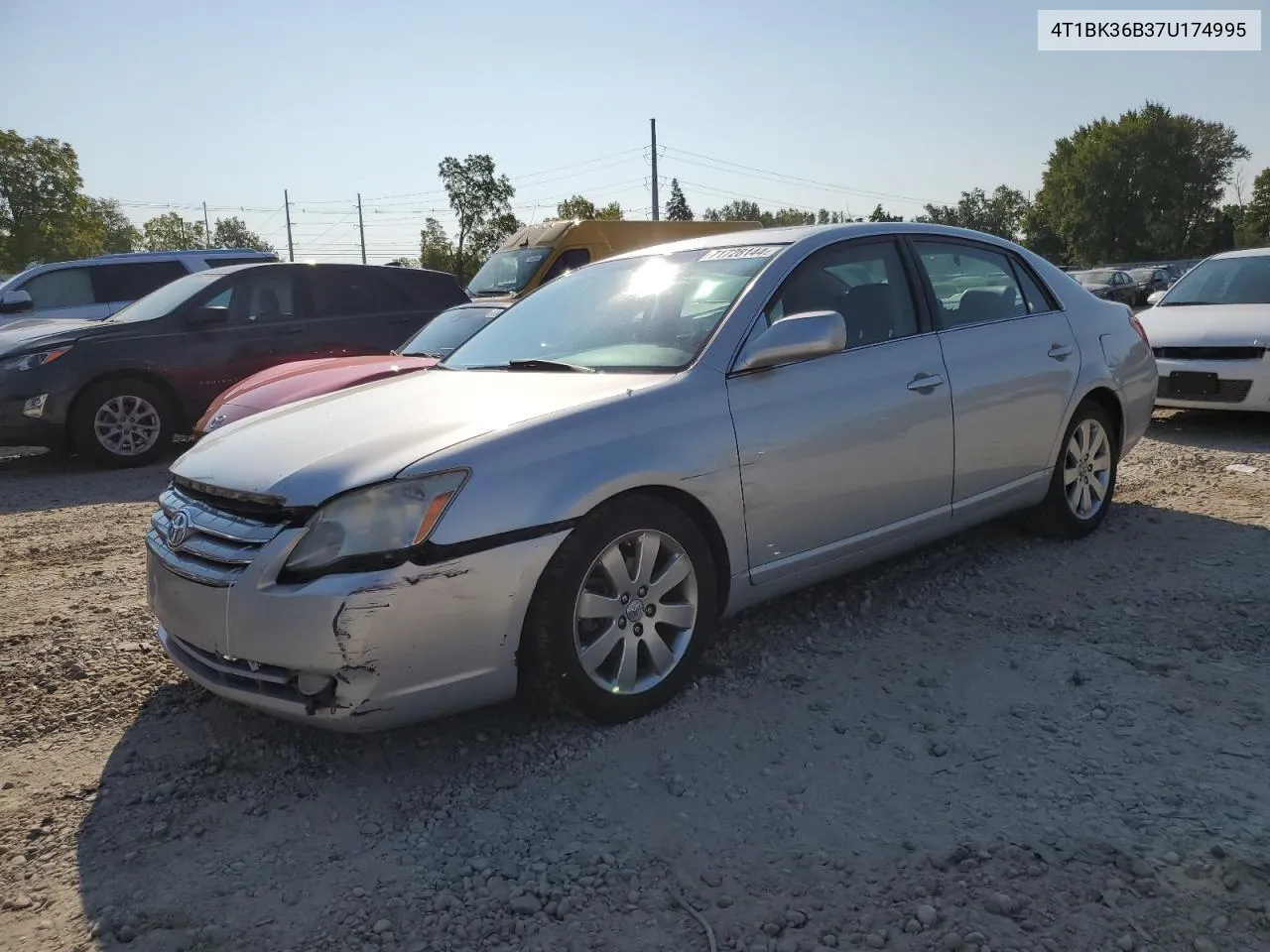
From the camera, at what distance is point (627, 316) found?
3.92 meters

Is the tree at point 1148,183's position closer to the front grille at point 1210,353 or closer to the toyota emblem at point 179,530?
the front grille at point 1210,353

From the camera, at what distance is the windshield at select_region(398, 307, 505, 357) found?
769 centimetres

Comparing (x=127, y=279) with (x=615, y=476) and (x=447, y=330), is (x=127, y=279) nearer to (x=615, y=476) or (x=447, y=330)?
(x=447, y=330)

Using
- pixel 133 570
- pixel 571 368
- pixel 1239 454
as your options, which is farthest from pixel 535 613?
pixel 1239 454

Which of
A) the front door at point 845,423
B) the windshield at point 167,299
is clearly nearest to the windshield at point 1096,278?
the windshield at point 167,299

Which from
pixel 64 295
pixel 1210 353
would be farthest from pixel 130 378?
pixel 1210 353

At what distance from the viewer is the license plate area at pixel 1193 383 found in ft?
25.5

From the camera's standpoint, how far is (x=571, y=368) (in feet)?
12.0

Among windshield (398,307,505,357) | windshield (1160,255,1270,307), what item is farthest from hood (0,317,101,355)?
windshield (1160,255,1270,307)

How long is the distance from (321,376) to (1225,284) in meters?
7.62

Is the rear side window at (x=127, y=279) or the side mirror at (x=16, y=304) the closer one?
the side mirror at (x=16, y=304)

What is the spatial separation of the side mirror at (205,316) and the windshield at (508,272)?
6.93 m

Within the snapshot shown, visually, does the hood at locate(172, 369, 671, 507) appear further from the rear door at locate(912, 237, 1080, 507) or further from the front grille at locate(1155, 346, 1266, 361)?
the front grille at locate(1155, 346, 1266, 361)

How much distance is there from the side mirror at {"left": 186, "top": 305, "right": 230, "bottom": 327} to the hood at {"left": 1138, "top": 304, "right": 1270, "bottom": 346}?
7679 mm
